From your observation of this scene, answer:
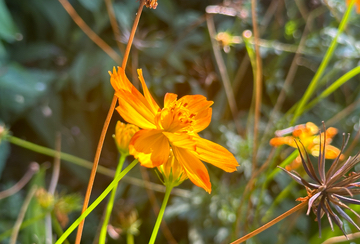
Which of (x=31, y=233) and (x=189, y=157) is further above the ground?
(x=189, y=157)

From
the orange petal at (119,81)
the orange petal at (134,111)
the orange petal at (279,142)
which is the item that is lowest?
the orange petal at (279,142)

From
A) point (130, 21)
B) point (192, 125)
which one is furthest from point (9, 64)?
point (192, 125)

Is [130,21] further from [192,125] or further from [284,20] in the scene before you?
[192,125]

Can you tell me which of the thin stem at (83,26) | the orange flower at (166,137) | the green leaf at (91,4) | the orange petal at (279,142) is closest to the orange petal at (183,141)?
the orange flower at (166,137)

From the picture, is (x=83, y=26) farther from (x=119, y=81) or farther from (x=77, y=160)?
(x=119, y=81)

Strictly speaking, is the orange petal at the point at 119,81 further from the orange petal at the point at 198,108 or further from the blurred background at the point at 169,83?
the blurred background at the point at 169,83

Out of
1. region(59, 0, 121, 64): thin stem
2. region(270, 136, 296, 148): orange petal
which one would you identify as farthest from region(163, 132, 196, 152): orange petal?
region(59, 0, 121, 64): thin stem
